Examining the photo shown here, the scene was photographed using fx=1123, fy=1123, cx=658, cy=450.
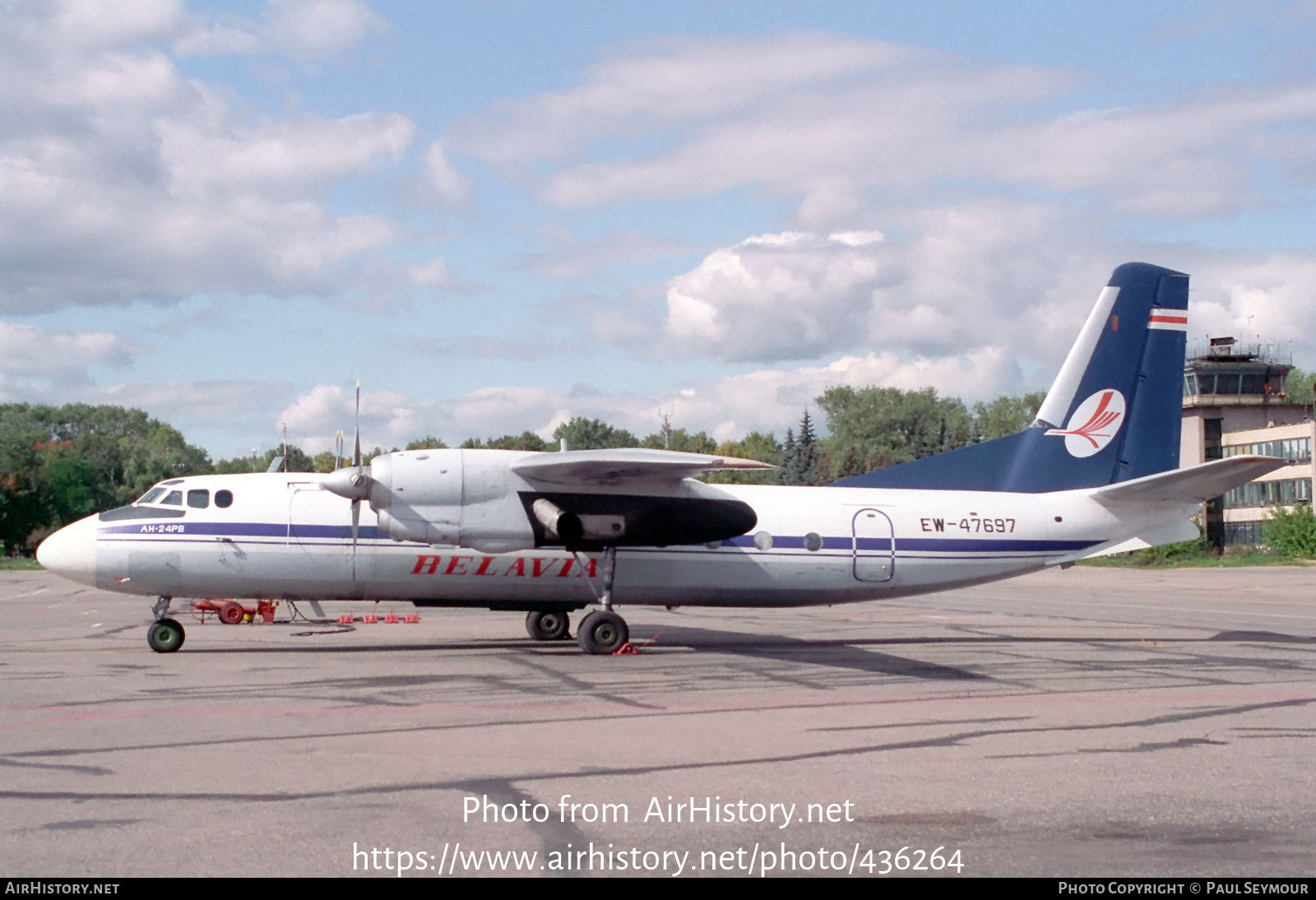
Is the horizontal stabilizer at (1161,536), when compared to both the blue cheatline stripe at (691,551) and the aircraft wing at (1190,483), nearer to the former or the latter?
the aircraft wing at (1190,483)

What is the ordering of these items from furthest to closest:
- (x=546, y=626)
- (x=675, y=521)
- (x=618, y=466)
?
(x=546, y=626) → (x=675, y=521) → (x=618, y=466)

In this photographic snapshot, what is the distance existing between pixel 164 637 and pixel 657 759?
1166cm

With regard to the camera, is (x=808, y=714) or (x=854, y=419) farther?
(x=854, y=419)

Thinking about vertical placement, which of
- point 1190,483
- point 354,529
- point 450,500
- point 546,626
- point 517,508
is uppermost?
point 1190,483

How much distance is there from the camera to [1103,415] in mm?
21500

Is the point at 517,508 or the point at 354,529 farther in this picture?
the point at 354,529

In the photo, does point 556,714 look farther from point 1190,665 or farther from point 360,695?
point 1190,665

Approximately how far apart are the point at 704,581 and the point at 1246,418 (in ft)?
236

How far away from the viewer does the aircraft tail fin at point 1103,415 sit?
21344 mm

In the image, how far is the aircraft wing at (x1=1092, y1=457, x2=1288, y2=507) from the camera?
691 inches

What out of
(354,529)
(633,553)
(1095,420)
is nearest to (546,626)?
(633,553)

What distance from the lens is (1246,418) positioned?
78.8 meters

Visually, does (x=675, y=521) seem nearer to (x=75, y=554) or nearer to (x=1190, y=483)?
(x=1190, y=483)
